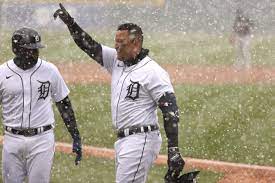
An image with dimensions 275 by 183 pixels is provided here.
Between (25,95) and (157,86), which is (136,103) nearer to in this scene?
(157,86)

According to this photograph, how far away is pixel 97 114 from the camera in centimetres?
1605

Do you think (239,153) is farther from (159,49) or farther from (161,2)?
(161,2)

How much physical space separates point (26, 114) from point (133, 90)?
3.96 ft

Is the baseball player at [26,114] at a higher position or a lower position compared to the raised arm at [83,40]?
lower

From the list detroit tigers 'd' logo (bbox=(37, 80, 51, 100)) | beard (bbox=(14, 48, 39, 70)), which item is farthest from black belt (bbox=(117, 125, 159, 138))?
beard (bbox=(14, 48, 39, 70))

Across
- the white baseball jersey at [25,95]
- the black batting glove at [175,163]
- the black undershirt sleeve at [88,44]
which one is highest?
the black undershirt sleeve at [88,44]

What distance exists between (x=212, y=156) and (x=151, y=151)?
19.8 feet

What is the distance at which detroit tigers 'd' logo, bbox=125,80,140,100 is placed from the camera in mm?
6777

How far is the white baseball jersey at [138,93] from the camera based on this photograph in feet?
22.2

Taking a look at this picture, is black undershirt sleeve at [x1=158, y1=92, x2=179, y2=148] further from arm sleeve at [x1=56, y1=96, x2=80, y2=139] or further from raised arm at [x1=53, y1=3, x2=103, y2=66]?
arm sleeve at [x1=56, y1=96, x2=80, y2=139]

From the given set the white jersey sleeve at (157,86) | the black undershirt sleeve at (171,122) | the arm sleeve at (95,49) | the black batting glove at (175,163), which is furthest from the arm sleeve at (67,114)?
the black batting glove at (175,163)

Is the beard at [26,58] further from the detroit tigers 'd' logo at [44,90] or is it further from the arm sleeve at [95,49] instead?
the arm sleeve at [95,49]

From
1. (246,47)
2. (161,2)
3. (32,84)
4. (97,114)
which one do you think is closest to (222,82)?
(246,47)

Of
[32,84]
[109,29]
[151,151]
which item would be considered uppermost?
[109,29]
